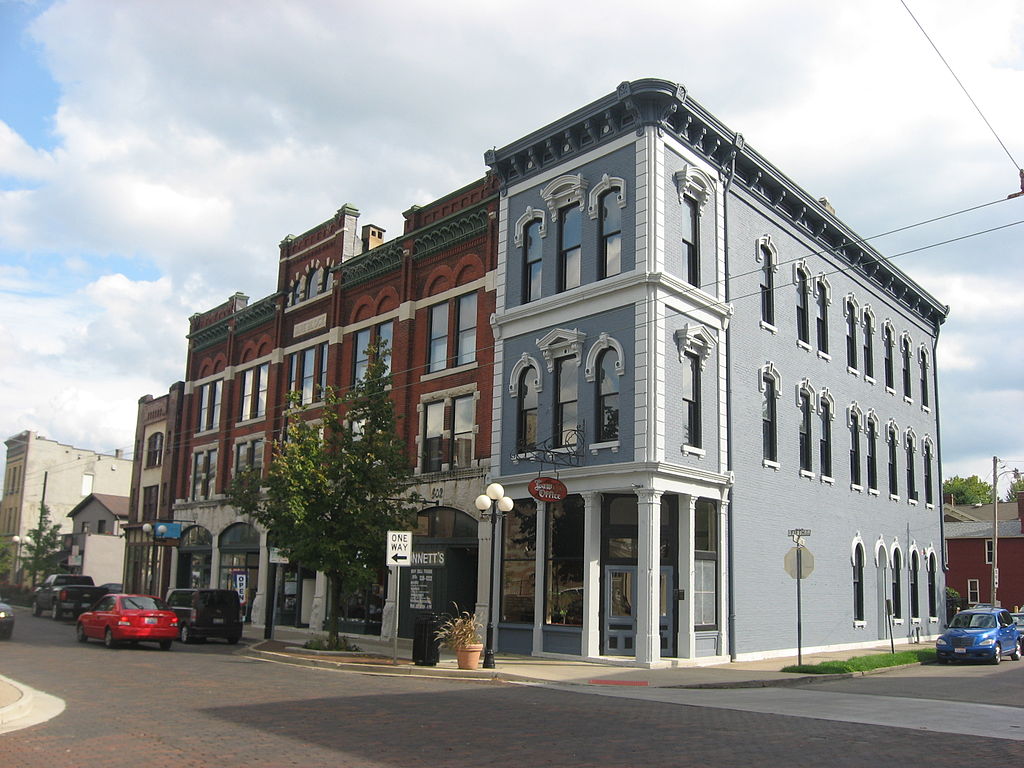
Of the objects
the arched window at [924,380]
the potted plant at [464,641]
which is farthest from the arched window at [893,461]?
the potted plant at [464,641]

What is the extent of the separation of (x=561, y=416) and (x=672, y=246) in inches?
209

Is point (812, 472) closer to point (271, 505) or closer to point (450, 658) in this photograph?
point (450, 658)

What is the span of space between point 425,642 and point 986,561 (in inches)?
1824

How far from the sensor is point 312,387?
35.9m

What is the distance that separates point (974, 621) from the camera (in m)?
27.9

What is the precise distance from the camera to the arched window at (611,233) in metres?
23.7

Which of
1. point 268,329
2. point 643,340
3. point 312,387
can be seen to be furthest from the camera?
point 268,329

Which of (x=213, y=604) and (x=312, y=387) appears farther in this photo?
(x=312, y=387)

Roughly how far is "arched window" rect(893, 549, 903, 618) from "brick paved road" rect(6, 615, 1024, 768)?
68.8ft

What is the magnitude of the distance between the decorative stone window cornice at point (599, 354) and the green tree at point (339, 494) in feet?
18.5

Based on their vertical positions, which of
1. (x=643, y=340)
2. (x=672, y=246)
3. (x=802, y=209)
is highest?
(x=802, y=209)

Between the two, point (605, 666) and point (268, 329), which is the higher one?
point (268, 329)

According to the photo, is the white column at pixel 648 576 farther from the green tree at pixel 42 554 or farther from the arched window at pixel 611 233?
the green tree at pixel 42 554

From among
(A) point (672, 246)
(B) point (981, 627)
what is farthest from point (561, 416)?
(B) point (981, 627)
